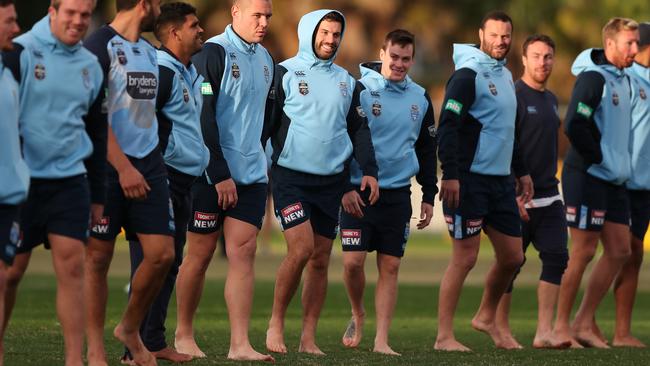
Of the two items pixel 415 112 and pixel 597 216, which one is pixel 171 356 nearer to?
pixel 415 112

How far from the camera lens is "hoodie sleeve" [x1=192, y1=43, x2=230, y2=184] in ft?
35.0

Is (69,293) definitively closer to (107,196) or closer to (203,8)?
(107,196)

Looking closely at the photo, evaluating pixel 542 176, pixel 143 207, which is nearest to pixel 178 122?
pixel 143 207

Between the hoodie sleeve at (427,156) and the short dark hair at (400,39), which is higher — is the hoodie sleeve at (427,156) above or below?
below

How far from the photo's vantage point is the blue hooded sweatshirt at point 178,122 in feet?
33.4

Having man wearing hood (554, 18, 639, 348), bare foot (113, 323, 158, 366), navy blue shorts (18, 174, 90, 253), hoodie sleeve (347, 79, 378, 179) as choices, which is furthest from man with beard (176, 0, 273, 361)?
man wearing hood (554, 18, 639, 348)

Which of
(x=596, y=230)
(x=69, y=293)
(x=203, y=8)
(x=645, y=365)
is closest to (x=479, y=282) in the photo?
(x=596, y=230)

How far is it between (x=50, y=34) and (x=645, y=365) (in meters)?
5.02

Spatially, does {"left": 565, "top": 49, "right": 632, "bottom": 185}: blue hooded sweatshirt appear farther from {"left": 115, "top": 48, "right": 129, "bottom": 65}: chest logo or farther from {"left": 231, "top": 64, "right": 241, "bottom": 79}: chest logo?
{"left": 115, "top": 48, "right": 129, "bottom": 65}: chest logo

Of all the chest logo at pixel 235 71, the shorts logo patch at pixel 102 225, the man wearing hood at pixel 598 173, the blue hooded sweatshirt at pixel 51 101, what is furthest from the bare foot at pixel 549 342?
the blue hooded sweatshirt at pixel 51 101

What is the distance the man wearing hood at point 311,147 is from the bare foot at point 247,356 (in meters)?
0.93

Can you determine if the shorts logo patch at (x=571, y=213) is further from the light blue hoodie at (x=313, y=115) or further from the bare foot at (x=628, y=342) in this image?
the light blue hoodie at (x=313, y=115)

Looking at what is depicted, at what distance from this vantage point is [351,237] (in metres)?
12.4

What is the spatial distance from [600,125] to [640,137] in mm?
565
